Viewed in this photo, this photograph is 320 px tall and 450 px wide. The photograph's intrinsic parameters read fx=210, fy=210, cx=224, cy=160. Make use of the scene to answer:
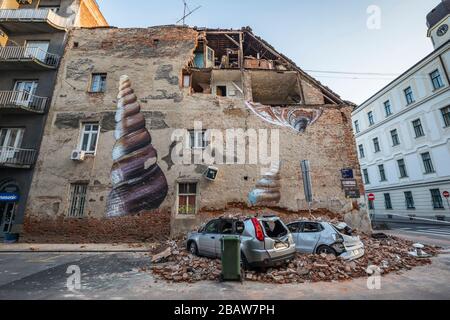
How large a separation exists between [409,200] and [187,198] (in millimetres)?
22757

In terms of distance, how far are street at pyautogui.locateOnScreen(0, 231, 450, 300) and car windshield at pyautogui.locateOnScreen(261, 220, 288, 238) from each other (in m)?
1.30

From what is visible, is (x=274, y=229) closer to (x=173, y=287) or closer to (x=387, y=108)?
(x=173, y=287)

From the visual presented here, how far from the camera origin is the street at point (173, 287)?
427cm

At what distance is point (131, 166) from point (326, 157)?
10.8m

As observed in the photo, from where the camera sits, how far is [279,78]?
14.4 meters

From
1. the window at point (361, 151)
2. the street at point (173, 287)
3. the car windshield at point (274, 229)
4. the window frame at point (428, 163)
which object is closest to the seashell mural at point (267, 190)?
the car windshield at point (274, 229)

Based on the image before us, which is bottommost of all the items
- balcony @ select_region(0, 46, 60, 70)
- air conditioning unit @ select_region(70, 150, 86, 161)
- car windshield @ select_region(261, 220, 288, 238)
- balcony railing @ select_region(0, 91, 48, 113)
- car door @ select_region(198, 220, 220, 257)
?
car door @ select_region(198, 220, 220, 257)

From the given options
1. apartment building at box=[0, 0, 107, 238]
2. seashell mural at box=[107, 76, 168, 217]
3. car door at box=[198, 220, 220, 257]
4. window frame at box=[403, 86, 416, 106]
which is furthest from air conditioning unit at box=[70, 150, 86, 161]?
window frame at box=[403, 86, 416, 106]

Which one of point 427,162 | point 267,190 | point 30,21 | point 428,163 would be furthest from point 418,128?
point 30,21

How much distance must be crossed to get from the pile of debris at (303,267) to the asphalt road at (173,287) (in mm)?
285

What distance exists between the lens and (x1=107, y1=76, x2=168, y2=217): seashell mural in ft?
36.0

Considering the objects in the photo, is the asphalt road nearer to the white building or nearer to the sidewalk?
the sidewalk
